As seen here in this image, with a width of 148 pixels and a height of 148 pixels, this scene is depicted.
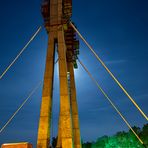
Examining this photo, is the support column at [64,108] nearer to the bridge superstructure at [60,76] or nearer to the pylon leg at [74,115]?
the bridge superstructure at [60,76]

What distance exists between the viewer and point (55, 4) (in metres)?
21.6

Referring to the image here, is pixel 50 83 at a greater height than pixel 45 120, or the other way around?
pixel 50 83

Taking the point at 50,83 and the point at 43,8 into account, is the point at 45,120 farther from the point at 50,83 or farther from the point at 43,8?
the point at 43,8

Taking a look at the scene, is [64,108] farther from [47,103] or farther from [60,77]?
[60,77]

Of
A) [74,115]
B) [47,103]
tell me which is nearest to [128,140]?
[74,115]

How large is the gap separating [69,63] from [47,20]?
21.2ft

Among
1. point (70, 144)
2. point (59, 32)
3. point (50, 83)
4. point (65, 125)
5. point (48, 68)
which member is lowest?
point (70, 144)

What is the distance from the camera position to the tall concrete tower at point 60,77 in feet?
58.9

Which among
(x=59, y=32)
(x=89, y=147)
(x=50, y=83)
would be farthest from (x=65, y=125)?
(x=89, y=147)

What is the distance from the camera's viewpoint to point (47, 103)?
747 inches

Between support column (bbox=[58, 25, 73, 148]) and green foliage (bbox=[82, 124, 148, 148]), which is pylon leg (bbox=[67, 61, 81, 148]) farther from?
green foliage (bbox=[82, 124, 148, 148])

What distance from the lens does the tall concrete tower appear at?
17.9 meters

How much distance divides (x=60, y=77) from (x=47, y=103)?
2.15 metres

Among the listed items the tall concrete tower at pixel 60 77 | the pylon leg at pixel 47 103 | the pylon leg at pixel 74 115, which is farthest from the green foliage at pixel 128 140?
the pylon leg at pixel 47 103
